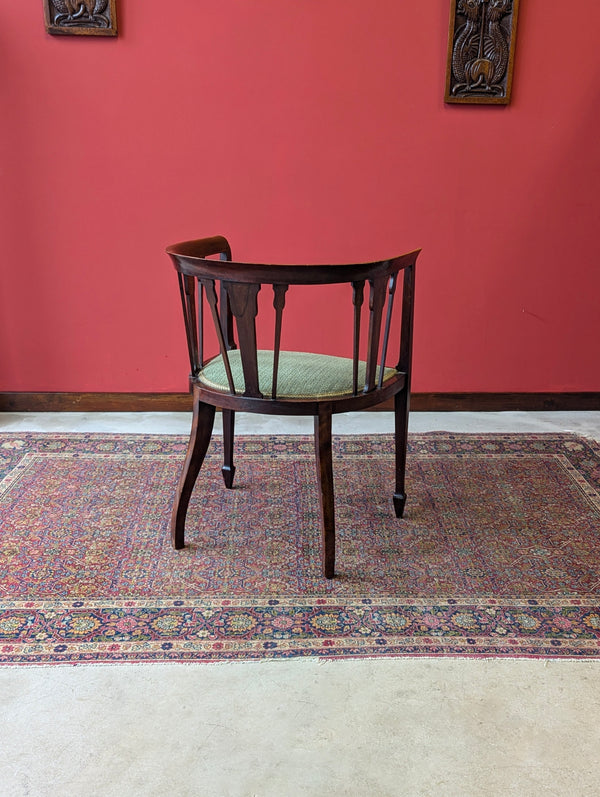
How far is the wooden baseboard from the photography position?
3.26 meters

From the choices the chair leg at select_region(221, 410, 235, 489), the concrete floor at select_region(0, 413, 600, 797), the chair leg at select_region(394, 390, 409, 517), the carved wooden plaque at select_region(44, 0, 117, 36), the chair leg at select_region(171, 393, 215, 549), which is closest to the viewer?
the concrete floor at select_region(0, 413, 600, 797)

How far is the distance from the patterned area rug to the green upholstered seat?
49cm

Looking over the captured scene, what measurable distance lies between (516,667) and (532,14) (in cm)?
245

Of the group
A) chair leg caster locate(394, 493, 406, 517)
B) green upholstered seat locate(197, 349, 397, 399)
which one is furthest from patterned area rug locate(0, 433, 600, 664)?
green upholstered seat locate(197, 349, 397, 399)

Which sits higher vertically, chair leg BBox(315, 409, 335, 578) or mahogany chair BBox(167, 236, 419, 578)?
mahogany chair BBox(167, 236, 419, 578)

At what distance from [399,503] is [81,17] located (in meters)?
2.15

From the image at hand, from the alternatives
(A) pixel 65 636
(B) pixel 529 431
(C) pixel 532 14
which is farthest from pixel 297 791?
(C) pixel 532 14

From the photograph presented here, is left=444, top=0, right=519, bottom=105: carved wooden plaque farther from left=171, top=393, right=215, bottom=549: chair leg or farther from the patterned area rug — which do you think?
left=171, top=393, right=215, bottom=549: chair leg

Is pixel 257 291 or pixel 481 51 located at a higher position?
pixel 481 51

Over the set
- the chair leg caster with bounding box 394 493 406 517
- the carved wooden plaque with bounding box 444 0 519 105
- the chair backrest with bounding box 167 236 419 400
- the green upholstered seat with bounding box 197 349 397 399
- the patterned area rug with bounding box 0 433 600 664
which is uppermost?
the carved wooden plaque with bounding box 444 0 519 105

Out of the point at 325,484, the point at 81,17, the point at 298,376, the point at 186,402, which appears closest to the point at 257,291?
the point at 298,376

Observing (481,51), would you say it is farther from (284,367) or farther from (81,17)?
(284,367)

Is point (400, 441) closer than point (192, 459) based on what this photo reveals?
No

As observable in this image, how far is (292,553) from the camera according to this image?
2148 mm
